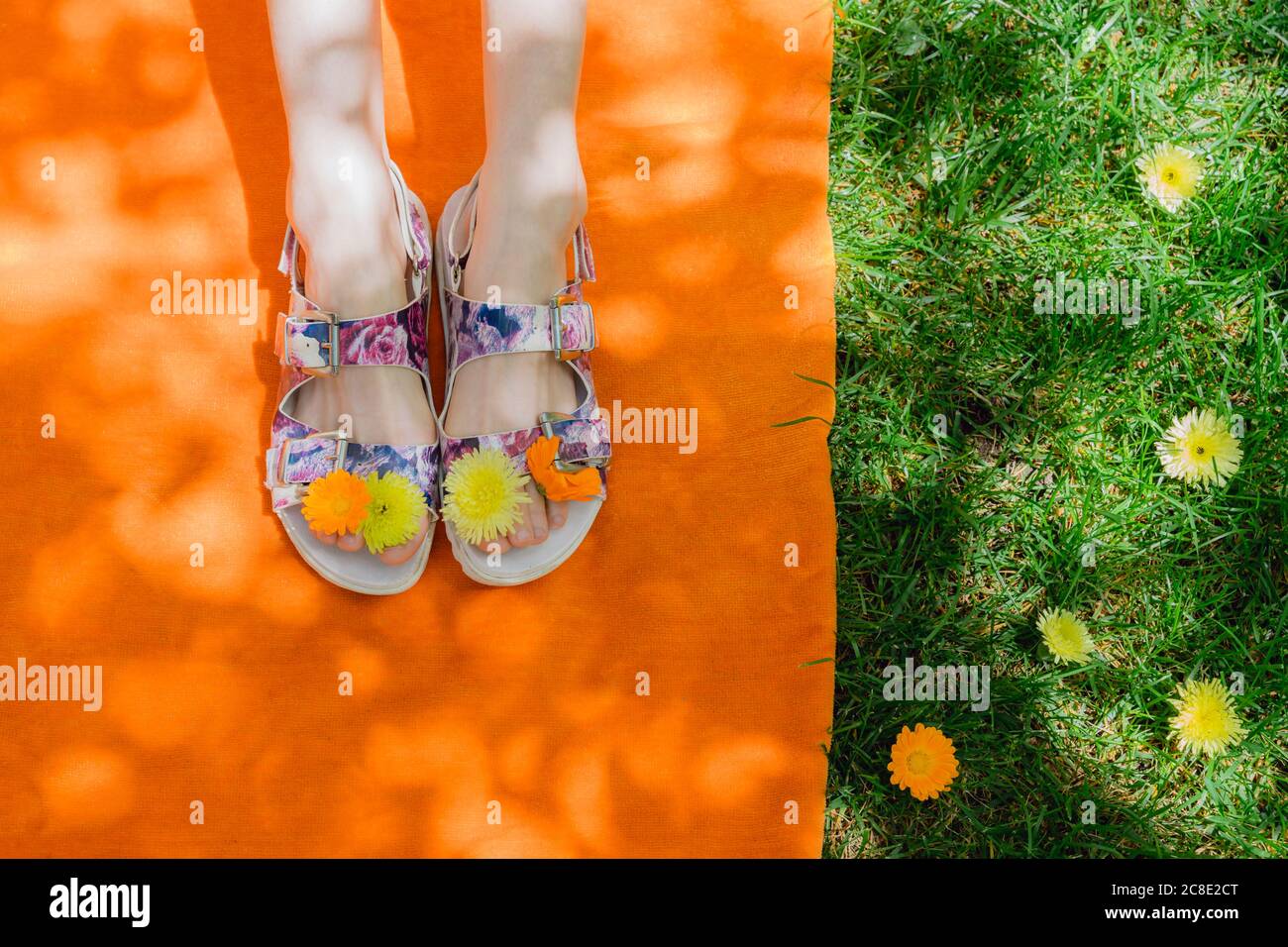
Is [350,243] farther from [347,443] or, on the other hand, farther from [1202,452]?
[1202,452]

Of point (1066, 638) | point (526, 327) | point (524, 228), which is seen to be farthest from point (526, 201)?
point (1066, 638)

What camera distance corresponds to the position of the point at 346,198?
1304 mm

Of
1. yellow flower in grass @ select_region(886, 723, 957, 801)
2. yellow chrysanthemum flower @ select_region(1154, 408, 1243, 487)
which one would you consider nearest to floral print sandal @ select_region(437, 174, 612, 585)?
yellow flower in grass @ select_region(886, 723, 957, 801)

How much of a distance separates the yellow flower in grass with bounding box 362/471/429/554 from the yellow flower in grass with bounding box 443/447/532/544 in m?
0.05

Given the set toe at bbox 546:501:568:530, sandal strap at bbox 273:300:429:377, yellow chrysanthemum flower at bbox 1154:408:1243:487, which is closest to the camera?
sandal strap at bbox 273:300:429:377

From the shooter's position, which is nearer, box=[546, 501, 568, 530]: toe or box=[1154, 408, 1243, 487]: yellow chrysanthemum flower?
box=[546, 501, 568, 530]: toe

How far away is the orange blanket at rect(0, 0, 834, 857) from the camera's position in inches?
56.7

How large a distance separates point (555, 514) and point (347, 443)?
31 centimetres

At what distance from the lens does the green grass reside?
4.93 ft

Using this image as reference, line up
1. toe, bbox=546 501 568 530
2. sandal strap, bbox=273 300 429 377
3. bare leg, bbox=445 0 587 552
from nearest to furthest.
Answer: bare leg, bbox=445 0 587 552
sandal strap, bbox=273 300 429 377
toe, bbox=546 501 568 530

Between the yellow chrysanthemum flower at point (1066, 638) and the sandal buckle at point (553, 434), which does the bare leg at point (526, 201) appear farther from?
the yellow chrysanthemum flower at point (1066, 638)

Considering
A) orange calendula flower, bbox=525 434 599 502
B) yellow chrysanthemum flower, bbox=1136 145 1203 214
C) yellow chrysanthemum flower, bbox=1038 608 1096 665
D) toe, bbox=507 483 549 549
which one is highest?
yellow chrysanthemum flower, bbox=1136 145 1203 214

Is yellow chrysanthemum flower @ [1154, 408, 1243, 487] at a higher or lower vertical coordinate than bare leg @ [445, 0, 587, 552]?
lower

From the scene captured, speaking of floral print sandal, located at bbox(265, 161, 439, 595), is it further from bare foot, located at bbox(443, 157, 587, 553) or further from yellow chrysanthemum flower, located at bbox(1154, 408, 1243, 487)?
yellow chrysanthemum flower, located at bbox(1154, 408, 1243, 487)
